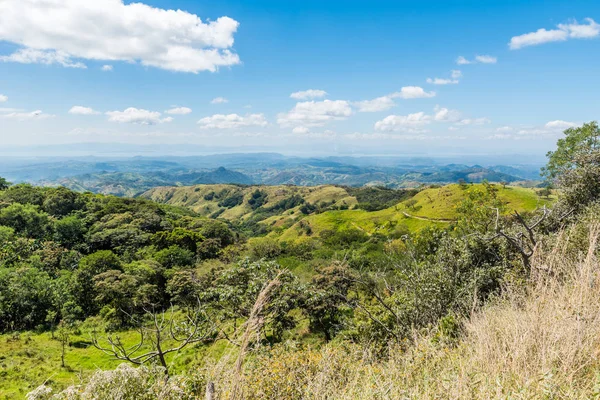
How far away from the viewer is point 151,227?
70.1 meters

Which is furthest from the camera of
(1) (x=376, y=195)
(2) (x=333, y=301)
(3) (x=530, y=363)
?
(1) (x=376, y=195)

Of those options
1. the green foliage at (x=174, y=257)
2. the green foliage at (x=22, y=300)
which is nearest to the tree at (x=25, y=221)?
the green foliage at (x=22, y=300)

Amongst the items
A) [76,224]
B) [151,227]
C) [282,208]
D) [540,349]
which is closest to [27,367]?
[540,349]

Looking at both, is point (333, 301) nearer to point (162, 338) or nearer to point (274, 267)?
point (274, 267)

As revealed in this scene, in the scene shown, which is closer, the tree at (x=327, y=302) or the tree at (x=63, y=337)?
the tree at (x=327, y=302)

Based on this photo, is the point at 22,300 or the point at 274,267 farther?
the point at 22,300

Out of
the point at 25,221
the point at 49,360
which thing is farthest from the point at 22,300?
the point at 25,221

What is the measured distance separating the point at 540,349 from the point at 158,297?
43938 mm

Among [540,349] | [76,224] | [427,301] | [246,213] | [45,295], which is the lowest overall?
[246,213]

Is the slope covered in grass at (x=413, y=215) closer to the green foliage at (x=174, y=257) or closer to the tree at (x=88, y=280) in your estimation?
the green foliage at (x=174, y=257)

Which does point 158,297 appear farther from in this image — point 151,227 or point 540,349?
point 540,349

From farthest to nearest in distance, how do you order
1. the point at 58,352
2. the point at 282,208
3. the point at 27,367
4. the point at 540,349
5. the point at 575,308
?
the point at 282,208 → the point at 58,352 → the point at 27,367 → the point at 575,308 → the point at 540,349

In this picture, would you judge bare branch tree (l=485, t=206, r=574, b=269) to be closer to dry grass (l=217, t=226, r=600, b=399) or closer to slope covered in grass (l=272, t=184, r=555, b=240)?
dry grass (l=217, t=226, r=600, b=399)

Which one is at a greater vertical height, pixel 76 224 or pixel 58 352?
pixel 76 224
